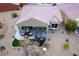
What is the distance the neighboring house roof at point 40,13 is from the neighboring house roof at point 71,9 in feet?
0.41

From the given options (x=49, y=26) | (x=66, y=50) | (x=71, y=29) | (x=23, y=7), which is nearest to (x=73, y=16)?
(x=71, y=29)

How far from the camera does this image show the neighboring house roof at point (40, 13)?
330 centimetres

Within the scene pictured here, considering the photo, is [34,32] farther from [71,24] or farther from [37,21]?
[71,24]

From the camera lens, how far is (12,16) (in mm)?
3631

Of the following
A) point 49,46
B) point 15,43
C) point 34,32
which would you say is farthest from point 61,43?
point 15,43

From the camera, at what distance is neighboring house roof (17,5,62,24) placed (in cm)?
330

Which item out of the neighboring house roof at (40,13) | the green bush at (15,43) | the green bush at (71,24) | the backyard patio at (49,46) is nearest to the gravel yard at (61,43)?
the backyard patio at (49,46)

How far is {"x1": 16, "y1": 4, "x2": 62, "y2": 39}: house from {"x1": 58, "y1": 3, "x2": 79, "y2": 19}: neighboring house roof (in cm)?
18

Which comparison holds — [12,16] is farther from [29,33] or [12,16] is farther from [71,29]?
[71,29]

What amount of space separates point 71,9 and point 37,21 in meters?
0.81

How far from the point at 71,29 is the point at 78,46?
368 mm

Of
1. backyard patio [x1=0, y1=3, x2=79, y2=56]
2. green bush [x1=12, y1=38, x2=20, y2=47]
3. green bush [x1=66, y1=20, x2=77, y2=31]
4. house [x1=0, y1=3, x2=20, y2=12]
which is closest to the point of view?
backyard patio [x1=0, y1=3, x2=79, y2=56]

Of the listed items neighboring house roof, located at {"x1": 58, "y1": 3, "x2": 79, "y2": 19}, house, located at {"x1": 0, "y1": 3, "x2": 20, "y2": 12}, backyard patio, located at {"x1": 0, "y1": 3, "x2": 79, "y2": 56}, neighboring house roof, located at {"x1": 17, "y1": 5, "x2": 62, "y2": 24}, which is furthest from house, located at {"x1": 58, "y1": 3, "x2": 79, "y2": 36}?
house, located at {"x1": 0, "y1": 3, "x2": 20, "y2": 12}

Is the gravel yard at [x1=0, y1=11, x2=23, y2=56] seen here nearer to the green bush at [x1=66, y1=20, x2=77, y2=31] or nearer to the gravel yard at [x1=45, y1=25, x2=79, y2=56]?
the gravel yard at [x1=45, y1=25, x2=79, y2=56]
